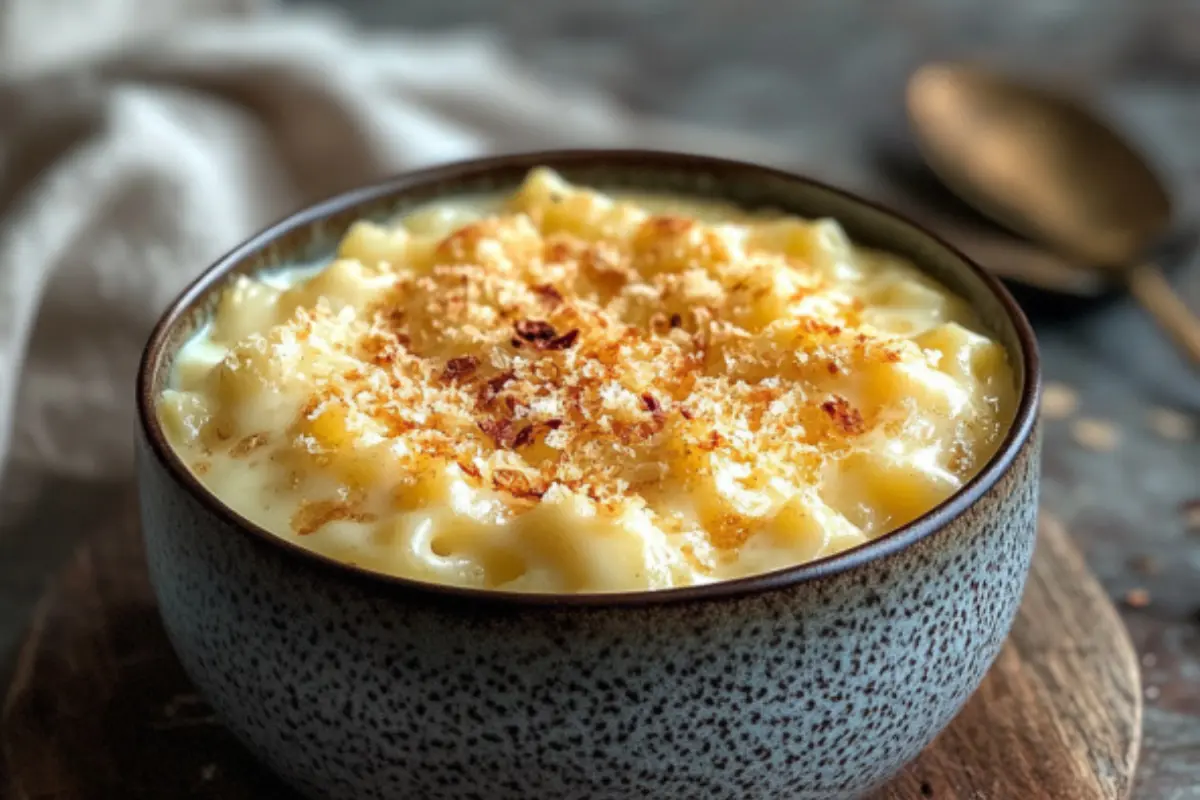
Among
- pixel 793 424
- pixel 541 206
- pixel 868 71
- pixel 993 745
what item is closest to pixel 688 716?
pixel 793 424

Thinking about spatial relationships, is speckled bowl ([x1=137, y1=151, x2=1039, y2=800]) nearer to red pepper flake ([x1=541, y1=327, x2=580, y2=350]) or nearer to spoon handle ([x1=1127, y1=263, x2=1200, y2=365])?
red pepper flake ([x1=541, y1=327, x2=580, y2=350])

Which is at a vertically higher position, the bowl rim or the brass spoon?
the bowl rim

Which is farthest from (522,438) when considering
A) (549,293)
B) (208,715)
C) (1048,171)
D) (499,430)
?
(1048,171)

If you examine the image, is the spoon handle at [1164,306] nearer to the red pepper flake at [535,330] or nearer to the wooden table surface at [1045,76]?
the wooden table surface at [1045,76]

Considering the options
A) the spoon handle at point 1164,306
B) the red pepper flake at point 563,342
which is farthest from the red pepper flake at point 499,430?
the spoon handle at point 1164,306

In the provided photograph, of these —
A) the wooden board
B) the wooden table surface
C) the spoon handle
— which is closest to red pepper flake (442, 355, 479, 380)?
the wooden board

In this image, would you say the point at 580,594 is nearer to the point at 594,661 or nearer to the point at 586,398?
the point at 594,661
